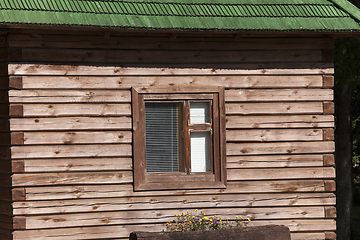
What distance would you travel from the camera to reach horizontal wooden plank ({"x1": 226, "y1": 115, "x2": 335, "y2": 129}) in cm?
776

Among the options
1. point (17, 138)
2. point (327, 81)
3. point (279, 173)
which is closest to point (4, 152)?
point (17, 138)

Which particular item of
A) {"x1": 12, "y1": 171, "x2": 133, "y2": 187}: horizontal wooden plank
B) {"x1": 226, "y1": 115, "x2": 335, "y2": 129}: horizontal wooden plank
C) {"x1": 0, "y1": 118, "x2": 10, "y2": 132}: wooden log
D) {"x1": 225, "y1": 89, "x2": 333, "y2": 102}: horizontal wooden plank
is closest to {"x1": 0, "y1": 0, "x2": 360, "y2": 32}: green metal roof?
{"x1": 225, "y1": 89, "x2": 333, "y2": 102}: horizontal wooden plank

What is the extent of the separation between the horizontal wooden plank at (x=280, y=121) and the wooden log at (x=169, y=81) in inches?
20.9

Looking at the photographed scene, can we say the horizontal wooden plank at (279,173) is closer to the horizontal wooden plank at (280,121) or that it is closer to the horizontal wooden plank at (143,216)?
the horizontal wooden plank at (143,216)

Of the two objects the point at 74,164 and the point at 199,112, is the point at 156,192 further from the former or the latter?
the point at 199,112

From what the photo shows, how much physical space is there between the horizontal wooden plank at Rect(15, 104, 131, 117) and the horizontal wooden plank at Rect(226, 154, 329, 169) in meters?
1.97

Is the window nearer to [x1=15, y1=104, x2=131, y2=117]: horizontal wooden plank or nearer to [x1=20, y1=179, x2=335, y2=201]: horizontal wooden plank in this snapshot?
[x1=20, y1=179, x2=335, y2=201]: horizontal wooden plank

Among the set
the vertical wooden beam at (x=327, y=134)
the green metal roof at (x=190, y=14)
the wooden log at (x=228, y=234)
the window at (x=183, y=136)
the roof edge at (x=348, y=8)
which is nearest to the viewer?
the wooden log at (x=228, y=234)

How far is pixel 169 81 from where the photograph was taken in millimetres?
7602

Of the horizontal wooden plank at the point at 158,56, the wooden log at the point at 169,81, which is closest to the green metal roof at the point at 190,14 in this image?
the horizontal wooden plank at the point at 158,56

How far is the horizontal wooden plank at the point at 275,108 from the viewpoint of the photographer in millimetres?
7762

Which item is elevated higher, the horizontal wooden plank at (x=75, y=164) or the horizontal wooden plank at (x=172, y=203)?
the horizontal wooden plank at (x=75, y=164)

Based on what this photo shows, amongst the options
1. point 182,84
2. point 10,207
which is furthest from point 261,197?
point 10,207

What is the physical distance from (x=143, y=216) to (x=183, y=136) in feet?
4.78
